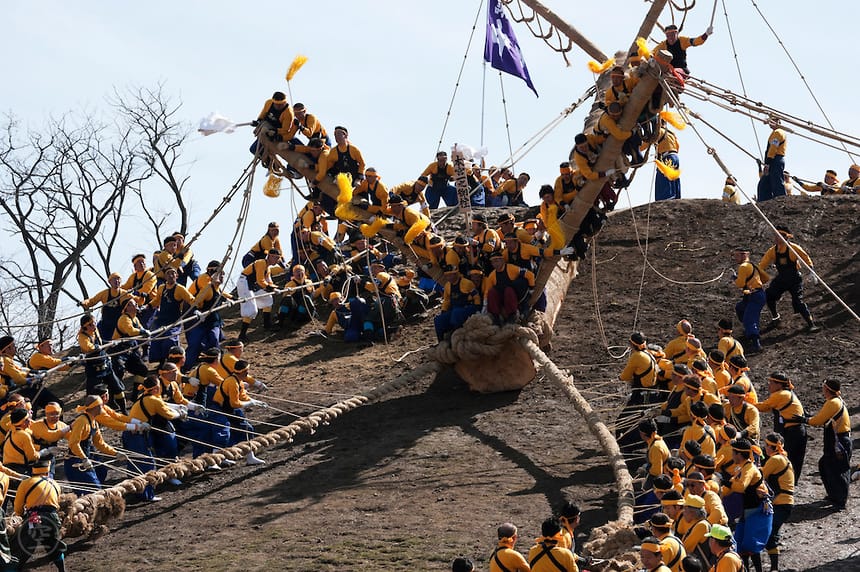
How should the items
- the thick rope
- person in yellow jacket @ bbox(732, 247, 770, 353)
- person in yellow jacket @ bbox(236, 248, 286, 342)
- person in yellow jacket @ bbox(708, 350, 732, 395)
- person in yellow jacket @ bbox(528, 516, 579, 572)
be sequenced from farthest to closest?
person in yellow jacket @ bbox(236, 248, 286, 342) → person in yellow jacket @ bbox(732, 247, 770, 353) → person in yellow jacket @ bbox(708, 350, 732, 395) → the thick rope → person in yellow jacket @ bbox(528, 516, 579, 572)

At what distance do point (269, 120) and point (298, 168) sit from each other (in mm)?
733

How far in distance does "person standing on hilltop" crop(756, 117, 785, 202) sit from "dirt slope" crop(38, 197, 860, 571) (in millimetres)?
1030

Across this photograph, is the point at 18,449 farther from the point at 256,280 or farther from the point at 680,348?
the point at 680,348

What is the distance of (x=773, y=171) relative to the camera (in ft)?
75.3

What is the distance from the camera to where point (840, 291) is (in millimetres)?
18734

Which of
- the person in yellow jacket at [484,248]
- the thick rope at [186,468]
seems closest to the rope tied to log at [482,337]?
the thick rope at [186,468]

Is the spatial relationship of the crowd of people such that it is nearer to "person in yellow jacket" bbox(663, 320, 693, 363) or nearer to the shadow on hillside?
"person in yellow jacket" bbox(663, 320, 693, 363)

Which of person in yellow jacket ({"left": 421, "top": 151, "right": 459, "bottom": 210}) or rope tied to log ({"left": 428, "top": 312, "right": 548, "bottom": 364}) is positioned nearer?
rope tied to log ({"left": 428, "top": 312, "right": 548, "bottom": 364})

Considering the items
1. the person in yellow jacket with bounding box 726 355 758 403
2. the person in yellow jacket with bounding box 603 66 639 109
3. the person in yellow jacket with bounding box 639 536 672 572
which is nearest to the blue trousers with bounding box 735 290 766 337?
the person in yellow jacket with bounding box 726 355 758 403

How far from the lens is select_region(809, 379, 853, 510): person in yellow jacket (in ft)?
41.5

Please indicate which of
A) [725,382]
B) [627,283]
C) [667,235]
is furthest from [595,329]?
[725,382]

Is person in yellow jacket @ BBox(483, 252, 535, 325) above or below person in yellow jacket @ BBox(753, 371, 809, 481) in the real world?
above

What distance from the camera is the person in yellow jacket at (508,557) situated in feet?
31.1

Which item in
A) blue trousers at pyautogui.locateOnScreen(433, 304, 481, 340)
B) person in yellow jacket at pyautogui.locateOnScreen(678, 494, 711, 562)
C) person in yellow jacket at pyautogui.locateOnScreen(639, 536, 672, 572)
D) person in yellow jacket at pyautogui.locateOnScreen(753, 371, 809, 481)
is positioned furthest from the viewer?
blue trousers at pyautogui.locateOnScreen(433, 304, 481, 340)
